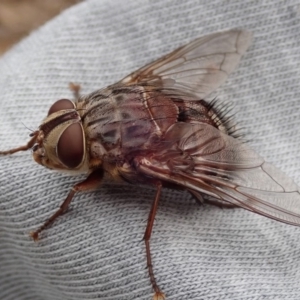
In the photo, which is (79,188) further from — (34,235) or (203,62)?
(203,62)

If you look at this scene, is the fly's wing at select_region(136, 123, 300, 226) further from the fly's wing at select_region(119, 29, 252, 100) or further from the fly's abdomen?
the fly's wing at select_region(119, 29, 252, 100)

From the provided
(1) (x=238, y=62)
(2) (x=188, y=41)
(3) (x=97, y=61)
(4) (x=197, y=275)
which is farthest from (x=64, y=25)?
(4) (x=197, y=275)

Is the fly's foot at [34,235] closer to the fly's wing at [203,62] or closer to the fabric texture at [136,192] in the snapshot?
the fabric texture at [136,192]

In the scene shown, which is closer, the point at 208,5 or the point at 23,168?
the point at 23,168

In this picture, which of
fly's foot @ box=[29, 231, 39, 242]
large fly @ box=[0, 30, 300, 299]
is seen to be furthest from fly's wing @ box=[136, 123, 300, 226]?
fly's foot @ box=[29, 231, 39, 242]

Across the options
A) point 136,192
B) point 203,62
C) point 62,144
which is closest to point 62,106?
point 62,144

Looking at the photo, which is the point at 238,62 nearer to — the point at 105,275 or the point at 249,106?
the point at 249,106

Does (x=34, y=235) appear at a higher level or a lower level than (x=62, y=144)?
lower
